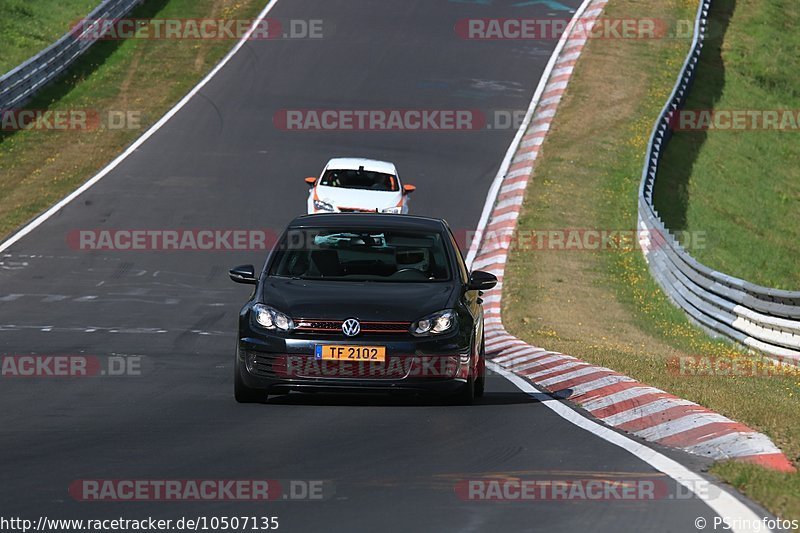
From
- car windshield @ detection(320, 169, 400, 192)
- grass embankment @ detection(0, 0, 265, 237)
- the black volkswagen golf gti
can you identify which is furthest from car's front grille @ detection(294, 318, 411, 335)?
grass embankment @ detection(0, 0, 265, 237)

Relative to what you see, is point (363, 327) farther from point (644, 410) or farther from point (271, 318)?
point (644, 410)

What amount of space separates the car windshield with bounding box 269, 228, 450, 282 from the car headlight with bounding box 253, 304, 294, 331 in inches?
30.2

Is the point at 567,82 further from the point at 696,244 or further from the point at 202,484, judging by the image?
the point at 202,484

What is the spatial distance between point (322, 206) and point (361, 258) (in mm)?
13158

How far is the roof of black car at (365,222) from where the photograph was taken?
12531 millimetres

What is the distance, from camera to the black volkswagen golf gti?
10953 mm

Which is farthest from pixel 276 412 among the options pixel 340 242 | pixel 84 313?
pixel 84 313

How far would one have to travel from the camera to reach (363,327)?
1098 centimetres

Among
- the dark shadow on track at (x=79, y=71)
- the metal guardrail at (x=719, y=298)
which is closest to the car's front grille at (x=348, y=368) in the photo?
the metal guardrail at (x=719, y=298)

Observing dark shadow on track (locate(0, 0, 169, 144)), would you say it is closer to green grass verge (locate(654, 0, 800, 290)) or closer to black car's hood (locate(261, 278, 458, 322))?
green grass verge (locate(654, 0, 800, 290))

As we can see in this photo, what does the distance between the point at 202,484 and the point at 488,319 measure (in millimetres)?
14460

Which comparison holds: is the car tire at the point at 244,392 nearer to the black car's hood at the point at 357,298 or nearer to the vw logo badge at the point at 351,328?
the black car's hood at the point at 357,298

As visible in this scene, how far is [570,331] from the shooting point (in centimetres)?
2112

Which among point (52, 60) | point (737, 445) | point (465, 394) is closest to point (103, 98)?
point (52, 60)
